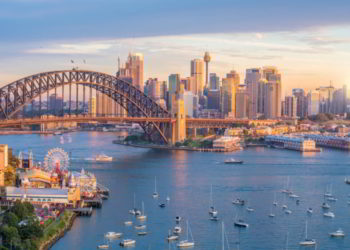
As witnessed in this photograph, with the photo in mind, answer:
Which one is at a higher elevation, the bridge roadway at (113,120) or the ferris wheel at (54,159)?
the bridge roadway at (113,120)

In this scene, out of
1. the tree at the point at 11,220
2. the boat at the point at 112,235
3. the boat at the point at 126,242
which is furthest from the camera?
the boat at the point at 112,235

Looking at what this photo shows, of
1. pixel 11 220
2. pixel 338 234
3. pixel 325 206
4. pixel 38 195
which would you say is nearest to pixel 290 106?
pixel 325 206

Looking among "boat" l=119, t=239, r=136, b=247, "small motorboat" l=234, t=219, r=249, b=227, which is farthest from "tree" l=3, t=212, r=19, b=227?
"small motorboat" l=234, t=219, r=249, b=227

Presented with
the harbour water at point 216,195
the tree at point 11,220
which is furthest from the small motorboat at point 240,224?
the tree at point 11,220

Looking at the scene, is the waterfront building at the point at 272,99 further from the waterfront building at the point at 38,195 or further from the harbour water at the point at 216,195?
the waterfront building at the point at 38,195

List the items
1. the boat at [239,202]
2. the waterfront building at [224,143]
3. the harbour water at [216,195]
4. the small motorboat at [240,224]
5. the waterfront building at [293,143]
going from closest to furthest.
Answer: the harbour water at [216,195] → the small motorboat at [240,224] → the boat at [239,202] → the waterfront building at [224,143] → the waterfront building at [293,143]

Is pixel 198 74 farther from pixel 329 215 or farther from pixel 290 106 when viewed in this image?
pixel 329 215

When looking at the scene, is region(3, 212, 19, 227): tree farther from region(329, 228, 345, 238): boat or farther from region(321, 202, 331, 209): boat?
region(321, 202, 331, 209): boat
